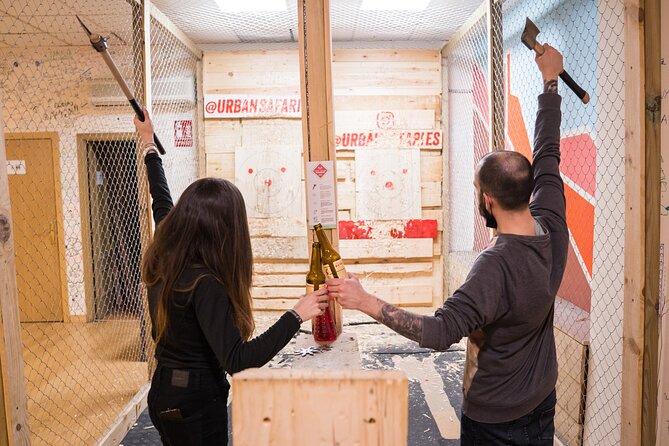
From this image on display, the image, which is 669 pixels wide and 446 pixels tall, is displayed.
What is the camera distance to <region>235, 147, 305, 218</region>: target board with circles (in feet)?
17.5

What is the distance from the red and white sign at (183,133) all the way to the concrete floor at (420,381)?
1.92 m

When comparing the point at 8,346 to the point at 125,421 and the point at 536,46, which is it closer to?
the point at 125,421

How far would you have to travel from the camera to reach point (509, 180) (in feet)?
4.94

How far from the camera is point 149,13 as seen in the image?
367 cm

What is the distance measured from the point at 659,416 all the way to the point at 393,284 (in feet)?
11.3

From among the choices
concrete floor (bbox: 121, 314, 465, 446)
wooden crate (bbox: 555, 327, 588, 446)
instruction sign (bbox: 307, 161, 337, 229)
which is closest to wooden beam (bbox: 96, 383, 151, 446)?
concrete floor (bbox: 121, 314, 465, 446)

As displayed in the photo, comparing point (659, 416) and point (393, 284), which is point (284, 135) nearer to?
point (393, 284)

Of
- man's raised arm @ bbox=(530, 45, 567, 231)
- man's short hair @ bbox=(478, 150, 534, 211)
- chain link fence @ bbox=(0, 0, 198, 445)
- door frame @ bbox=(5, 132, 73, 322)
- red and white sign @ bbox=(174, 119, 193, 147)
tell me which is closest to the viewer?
man's short hair @ bbox=(478, 150, 534, 211)

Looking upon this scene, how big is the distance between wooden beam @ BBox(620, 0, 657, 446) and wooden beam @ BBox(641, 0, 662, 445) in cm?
2

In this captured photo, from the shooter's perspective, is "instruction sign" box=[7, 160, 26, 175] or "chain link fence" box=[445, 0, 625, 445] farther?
"instruction sign" box=[7, 160, 26, 175]

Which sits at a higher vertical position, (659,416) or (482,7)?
(482,7)

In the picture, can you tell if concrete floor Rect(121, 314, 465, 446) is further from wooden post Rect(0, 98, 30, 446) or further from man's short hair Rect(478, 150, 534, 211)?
man's short hair Rect(478, 150, 534, 211)

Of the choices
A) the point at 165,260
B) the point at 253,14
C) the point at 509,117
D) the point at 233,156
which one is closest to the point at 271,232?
the point at 233,156

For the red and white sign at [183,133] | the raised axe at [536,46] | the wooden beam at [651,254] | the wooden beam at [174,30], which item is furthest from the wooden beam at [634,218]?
the red and white sign at [183,133]
